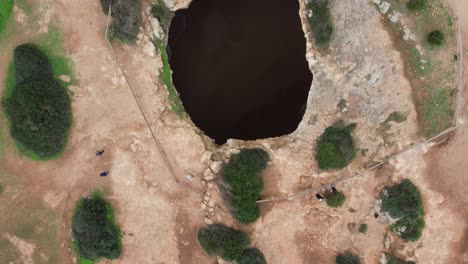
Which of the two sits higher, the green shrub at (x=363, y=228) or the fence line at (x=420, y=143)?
the fence line at (x=420, y=143)

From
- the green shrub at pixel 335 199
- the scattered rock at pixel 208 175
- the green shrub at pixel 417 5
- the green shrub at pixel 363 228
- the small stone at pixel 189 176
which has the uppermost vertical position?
the green shrub at pixel 417 5

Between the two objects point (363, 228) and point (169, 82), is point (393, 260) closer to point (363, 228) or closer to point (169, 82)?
point (363, 228)

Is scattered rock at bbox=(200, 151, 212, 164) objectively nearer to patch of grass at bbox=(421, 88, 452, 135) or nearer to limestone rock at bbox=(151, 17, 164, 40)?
limestone rock at bbox=(151, 17, 164, 40)

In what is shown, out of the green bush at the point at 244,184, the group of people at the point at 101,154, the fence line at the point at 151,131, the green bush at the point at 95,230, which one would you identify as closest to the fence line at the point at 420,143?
the green bush at the point at 244,184

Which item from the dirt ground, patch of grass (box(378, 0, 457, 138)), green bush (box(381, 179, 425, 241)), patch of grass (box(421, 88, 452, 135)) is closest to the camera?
patch of grass (box(378, 0, 457, 138))

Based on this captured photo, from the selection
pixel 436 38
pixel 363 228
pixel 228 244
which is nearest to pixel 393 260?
pixel 363 228

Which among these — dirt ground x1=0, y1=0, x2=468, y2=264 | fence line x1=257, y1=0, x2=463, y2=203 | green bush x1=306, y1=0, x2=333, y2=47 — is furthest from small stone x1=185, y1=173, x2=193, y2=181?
green bush x1=306, y1=0, x2=333, y2=47

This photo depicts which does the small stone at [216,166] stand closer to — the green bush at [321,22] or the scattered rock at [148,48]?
the scattered rock at [148,48]
